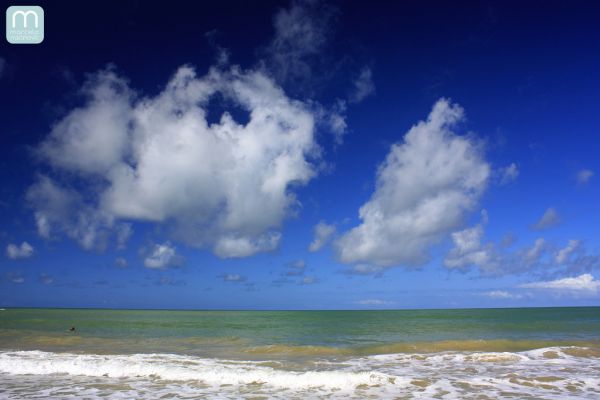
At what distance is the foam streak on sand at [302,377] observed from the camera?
529 inches

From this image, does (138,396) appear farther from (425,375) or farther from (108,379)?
(425,375)

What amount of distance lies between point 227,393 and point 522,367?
13.5 metres

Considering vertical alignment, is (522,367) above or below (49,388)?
below

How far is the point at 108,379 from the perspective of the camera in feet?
50.9

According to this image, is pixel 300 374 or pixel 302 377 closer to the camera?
pixel 302 377

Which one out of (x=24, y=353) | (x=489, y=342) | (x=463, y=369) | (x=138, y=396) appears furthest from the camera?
(x=489, y=342)

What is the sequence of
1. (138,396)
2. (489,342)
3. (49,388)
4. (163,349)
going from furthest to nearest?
(489,342), (163,349), (49,388), (138,396)

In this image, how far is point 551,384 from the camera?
47.8 ft

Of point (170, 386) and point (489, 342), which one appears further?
point (489, 342)

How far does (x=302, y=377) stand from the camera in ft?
50.2

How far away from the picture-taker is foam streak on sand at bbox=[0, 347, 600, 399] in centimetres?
1343

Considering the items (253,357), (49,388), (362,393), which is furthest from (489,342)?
(49,388)

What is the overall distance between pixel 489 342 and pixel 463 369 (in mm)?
12116

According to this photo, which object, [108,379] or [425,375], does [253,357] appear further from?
[425,375]
